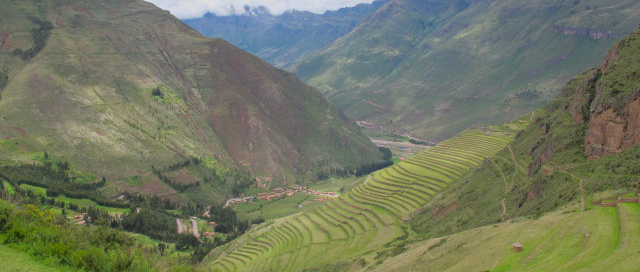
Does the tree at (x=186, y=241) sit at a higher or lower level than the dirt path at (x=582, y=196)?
lower

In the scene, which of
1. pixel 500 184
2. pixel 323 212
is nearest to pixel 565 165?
pixel 500 184

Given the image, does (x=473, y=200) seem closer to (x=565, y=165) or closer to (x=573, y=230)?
(x=565, y=165)

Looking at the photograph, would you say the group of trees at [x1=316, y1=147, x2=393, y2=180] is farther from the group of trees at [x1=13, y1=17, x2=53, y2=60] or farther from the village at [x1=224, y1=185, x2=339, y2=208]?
the group of trees at [x1=13, y1=17, x2=53, y2=60]

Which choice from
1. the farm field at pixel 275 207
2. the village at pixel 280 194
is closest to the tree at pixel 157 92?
the village at pixel 280 194

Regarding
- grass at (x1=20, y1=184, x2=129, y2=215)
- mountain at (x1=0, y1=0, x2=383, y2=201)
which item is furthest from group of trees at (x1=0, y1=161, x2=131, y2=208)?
mountain at (x1=0, y1=0, x2=383, y2=201)

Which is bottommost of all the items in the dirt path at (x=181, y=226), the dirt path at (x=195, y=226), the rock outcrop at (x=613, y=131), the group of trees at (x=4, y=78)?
the dirt path at (x=195, y=226)

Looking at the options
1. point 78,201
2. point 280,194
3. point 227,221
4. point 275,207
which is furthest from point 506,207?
point 280,194

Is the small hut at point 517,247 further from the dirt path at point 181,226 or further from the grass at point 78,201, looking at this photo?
the grass at point 78,201

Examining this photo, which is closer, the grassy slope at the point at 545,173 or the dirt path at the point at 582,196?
the dirt path at the point at 582,196
